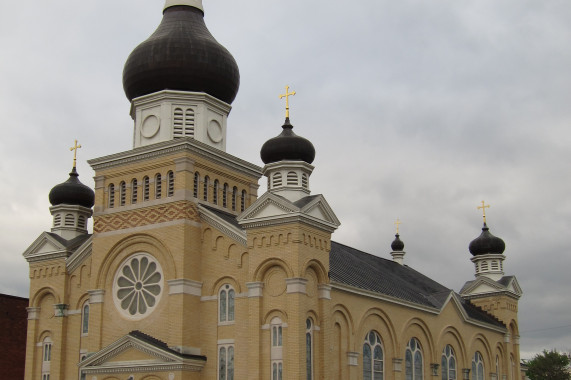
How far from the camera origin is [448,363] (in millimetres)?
46250

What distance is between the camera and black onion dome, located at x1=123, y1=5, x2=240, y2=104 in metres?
38.1

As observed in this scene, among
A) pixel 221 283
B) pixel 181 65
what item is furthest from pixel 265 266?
pixel 181 65

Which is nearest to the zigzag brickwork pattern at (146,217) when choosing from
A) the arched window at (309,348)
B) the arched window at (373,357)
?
the arched window at (309,348)

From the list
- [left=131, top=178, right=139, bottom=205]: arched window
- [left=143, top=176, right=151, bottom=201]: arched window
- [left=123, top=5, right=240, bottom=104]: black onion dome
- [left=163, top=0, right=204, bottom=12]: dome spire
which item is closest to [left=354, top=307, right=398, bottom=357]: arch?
[left=143, top=176, right=151, bottom=201]: arched window

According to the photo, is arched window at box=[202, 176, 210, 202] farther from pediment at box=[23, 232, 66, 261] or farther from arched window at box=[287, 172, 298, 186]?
pediment at box=[23, 232, 66, 261]

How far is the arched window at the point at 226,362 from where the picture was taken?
33219mm

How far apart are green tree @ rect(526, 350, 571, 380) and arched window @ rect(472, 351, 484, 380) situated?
38744 mm

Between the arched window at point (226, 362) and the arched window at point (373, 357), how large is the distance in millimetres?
7792

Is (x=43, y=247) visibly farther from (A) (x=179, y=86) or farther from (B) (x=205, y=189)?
(A) (x=179, y=86)

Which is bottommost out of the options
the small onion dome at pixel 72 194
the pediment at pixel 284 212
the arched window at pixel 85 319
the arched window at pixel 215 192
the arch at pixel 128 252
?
the arched window at pixel 85 319

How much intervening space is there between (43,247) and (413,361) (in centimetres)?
1906

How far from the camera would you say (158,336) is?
34.2 metres

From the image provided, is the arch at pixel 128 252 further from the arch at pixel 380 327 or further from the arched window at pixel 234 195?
the arch at pixel 380 327

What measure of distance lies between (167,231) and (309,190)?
6244mm
